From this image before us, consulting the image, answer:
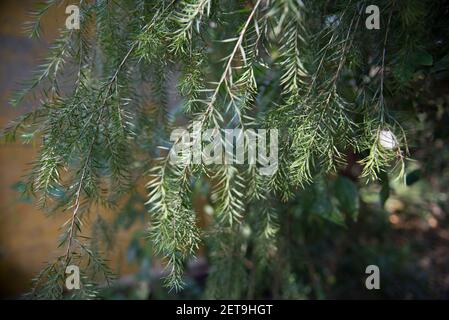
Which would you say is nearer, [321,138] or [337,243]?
[321,138]

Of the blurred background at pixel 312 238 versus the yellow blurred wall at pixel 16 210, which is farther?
the yellow blurred wall at pixel 16 210

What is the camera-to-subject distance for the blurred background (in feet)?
5.45

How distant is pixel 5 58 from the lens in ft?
6.08

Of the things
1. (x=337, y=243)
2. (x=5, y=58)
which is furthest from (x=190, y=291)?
(x=5, y=58)

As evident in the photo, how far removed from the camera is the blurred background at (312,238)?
1.66 m

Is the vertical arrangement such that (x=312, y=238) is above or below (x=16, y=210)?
Answer: below

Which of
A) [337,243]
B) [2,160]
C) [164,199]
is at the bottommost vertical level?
[164,199]

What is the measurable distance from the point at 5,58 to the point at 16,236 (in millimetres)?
820

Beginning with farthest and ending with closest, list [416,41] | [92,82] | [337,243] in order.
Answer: [337,243] < [92,82] < [416,41]

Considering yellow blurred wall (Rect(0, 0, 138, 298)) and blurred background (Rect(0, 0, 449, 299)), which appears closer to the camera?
blurred background (Rect(0, 0, 449, 299))

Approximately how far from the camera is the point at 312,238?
1.95 meters
